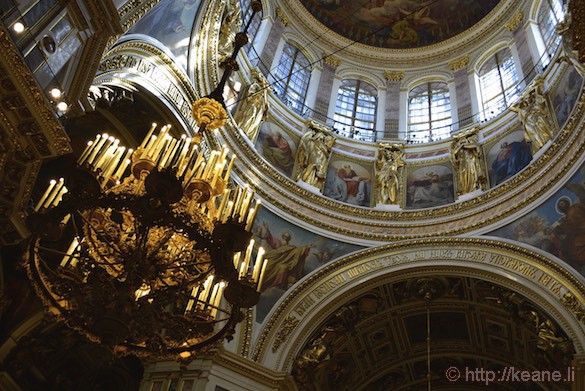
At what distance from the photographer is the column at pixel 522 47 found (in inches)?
619

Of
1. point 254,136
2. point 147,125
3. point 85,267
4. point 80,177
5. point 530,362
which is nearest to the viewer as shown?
point 80,177

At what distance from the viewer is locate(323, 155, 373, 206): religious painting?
1552 cm

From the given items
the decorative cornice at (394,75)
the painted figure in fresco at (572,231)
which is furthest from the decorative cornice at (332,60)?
the painted figure in fresco at (572,231)

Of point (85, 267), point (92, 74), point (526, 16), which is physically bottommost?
point (85, 267)

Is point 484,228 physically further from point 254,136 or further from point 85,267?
point 85,267

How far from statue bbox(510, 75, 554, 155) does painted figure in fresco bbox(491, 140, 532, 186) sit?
31cm

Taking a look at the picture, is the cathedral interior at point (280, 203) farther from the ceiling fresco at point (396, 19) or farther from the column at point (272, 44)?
the ceiling fresco at point (396, 19)

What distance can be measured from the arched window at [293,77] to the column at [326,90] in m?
0.44

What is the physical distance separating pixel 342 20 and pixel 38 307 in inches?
550

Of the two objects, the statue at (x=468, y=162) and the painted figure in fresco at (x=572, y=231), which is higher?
the statue at (x=468, y=162)

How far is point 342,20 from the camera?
68.5 ft

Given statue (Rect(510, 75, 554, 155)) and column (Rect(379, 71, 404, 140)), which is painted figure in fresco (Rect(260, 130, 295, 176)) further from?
statue (Rect(510, 75, 554, 155))

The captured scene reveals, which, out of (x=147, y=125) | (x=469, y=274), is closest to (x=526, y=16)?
(x=469, y=274)

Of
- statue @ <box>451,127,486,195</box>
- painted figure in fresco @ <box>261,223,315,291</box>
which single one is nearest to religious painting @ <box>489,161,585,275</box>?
statue @ <box>451,127,486,195</box>
